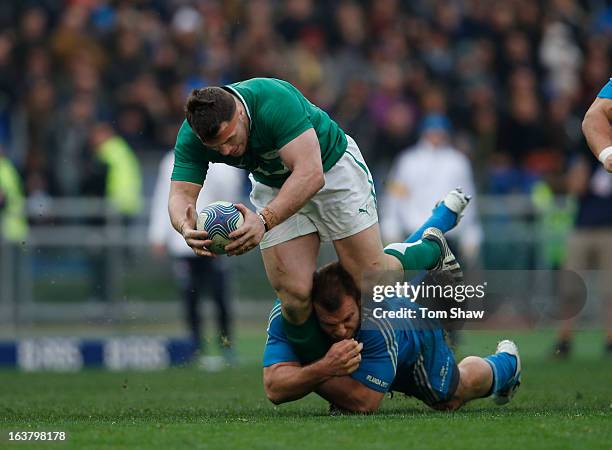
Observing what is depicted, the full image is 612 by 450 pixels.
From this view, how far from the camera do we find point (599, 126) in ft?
25.1

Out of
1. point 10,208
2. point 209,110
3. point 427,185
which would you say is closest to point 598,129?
point 209,110

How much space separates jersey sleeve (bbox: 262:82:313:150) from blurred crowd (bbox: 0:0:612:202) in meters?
7.89

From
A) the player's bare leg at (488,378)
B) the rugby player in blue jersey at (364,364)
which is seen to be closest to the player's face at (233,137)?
the rugby player in blue jersey at (364,364)

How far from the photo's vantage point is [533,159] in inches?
653

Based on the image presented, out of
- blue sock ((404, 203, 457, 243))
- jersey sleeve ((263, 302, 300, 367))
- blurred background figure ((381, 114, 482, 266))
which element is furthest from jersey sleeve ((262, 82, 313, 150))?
blurred background figure ((381, 114, 482, 266))

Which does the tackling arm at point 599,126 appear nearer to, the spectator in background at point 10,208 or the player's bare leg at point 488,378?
the player's bare leg at point 488,378

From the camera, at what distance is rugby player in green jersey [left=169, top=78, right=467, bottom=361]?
676cm

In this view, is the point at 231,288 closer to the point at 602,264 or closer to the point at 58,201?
the point at 58,201

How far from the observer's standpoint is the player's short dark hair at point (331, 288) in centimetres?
732

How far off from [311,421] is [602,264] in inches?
292

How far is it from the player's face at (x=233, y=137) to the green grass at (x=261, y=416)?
149 cm

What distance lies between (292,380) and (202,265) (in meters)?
5.53

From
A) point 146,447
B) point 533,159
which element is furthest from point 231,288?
point 146,447

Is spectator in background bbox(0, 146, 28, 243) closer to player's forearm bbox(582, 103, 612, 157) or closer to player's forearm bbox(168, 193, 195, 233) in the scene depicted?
player's forearm bbox(168, 193, 195, 233)
